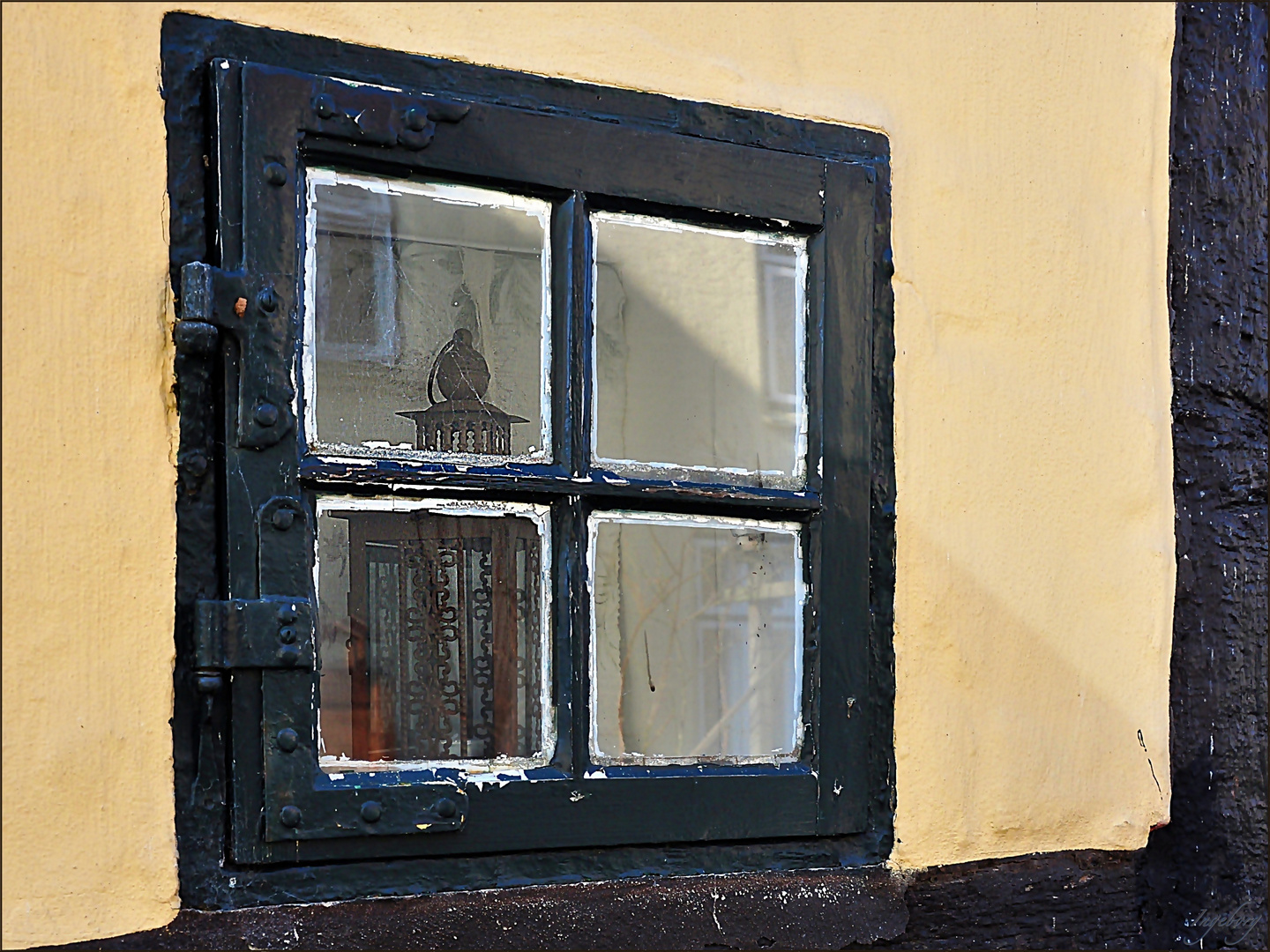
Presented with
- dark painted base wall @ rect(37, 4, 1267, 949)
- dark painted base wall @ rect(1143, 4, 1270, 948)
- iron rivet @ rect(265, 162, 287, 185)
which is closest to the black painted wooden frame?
iron rivet @ rect(265, 162, 287, 185)

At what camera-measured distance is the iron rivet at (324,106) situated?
1320 mm

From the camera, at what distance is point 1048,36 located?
69.2 inches

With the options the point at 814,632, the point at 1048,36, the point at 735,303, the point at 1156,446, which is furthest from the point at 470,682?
the point at 1048,36

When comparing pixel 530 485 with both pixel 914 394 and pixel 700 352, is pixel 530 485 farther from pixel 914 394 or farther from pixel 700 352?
pixel 914 394

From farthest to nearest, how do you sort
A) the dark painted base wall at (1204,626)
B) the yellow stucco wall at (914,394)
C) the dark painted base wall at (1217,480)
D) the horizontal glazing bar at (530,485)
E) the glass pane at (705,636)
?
the dark painted base wall at (1217,480), the dark painted base wall at (1204,626), the glass pane at (705,636), the horizontal glazing bar at (530,485), the yellow stucco wall at (914,394)

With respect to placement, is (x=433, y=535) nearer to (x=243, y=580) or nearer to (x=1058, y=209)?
(x=243, y=580)

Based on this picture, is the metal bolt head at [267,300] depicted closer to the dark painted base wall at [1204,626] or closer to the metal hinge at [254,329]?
the metal hinge at [254,329]

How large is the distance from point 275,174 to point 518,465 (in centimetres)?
39

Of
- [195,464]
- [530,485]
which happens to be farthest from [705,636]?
[195,464]

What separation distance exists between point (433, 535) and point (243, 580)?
0.21 meters

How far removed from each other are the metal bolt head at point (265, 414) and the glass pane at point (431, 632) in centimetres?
10

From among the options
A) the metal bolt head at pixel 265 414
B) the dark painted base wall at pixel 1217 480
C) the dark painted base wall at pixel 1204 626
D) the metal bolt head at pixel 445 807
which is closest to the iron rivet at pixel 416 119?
the metal bolt head at pixel 265 414

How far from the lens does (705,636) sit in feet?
5.21

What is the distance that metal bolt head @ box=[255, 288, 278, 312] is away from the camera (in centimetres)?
129
